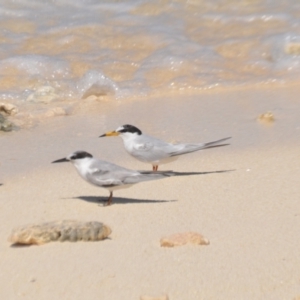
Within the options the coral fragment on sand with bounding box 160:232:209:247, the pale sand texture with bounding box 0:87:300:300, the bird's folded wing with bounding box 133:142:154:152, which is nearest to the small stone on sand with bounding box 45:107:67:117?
the pale sand texture with bounding box 0:87:300:300

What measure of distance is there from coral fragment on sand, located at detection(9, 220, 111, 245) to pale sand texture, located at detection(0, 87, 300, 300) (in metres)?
0.04

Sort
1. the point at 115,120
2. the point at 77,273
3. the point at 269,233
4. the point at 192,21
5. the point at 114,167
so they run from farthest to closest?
the point at 192,21, the point at 115,120, the point at 114,167, the point at 269,233, the point at 77,273

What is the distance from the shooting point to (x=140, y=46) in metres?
9.63

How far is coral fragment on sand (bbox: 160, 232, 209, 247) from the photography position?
149 inches

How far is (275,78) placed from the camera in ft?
27.4

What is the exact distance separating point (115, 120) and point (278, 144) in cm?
178

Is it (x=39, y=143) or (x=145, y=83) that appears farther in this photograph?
(x=145, y=83)

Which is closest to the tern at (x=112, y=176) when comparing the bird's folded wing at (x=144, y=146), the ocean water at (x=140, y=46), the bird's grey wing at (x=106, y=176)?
the bird's grey wing at (x=106, y=176)

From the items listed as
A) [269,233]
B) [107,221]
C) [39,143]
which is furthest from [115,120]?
[269,233]

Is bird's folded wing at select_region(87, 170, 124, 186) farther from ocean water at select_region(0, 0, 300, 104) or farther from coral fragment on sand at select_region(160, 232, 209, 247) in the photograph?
ocean water at select_region(0, 0, 300, 104)

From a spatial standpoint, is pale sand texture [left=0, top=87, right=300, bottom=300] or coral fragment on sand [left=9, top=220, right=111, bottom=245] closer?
pale sand texture [left=0, top=87, right=300, bottom=300]

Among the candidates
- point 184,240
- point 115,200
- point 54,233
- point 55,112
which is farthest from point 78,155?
point 55,112

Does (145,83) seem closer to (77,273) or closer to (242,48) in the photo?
(242,48)

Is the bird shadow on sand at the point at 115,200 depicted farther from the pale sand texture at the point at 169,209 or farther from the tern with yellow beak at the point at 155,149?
the tern with yellow beak at the point at 155,149
